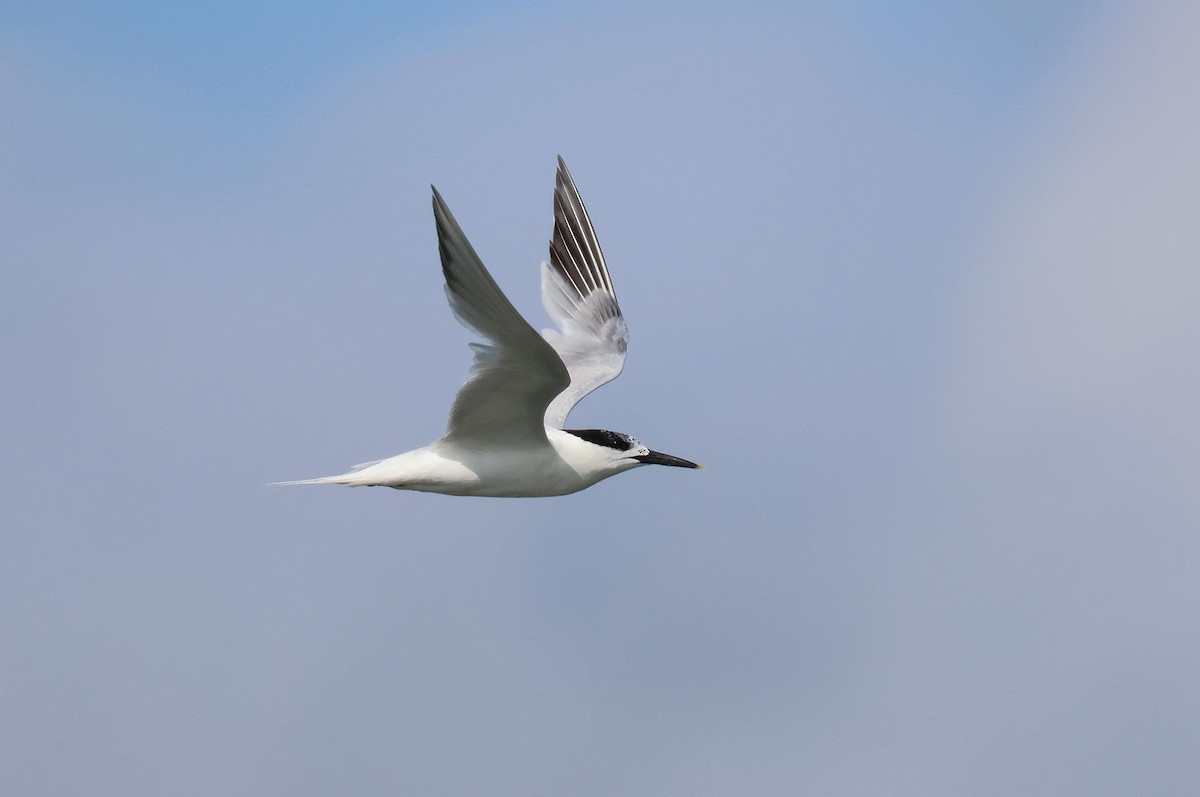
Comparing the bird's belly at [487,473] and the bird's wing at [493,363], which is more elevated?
the bird's wing at [493,363]

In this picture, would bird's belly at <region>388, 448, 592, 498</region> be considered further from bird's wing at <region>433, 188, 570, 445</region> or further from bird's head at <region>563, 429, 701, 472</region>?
bird's head at <region>563, 429, 701, 472</region>

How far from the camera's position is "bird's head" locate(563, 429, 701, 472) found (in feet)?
43.3

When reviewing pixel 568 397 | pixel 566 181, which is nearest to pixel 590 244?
pixel 566 181

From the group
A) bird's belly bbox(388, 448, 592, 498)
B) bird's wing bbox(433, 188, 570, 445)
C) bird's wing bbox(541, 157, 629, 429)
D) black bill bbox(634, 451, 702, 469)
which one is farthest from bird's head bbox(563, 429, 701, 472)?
bird's wing bbox(541, 157, 629, 429)

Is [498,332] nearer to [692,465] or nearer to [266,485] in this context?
[266,485]

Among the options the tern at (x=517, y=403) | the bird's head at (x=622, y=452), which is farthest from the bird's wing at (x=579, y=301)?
the bird's head at (x=622, y=452)

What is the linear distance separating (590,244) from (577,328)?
1.32 m

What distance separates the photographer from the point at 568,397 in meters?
14.4

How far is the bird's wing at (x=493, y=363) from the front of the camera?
32.3 ft

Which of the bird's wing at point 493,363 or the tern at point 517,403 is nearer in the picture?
the bird's wing at point 493,363

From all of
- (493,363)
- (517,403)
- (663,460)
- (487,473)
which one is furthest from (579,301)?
(493,363)

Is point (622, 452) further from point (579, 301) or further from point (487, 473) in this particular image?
point (579, 301)

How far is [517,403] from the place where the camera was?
38.8ft

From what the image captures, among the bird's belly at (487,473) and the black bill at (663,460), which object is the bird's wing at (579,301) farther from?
the bird's belly at (487,473)
